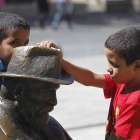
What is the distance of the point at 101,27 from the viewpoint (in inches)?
714

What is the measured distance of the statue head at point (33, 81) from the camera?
80.0 inches

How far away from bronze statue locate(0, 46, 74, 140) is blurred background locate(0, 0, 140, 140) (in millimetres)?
2952

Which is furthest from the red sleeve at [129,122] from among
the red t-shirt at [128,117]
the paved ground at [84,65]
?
the paved ground at [84,65]

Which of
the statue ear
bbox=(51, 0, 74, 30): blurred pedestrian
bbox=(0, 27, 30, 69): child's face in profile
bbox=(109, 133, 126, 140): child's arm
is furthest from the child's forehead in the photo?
bbox=(51, 0, 74, 30): blurred pedestrian

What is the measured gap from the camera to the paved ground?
556 centimetres

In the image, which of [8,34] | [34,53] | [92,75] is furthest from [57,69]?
[92,75]

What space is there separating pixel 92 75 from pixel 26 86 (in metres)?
1.02

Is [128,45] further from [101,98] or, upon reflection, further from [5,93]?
[101,98]

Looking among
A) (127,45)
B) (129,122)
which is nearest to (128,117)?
(129,122)

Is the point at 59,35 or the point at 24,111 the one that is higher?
the point at 24,111

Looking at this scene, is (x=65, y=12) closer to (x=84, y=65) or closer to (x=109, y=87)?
(x=84, y=65)

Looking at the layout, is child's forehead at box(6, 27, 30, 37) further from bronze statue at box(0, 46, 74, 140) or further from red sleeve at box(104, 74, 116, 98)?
red sleeve at box(104, 74, 116, 98)

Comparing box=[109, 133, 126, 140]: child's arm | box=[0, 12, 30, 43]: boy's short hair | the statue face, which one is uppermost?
box=[0, 12, 30, 43]: boy's short hair

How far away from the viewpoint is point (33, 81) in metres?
2.08
